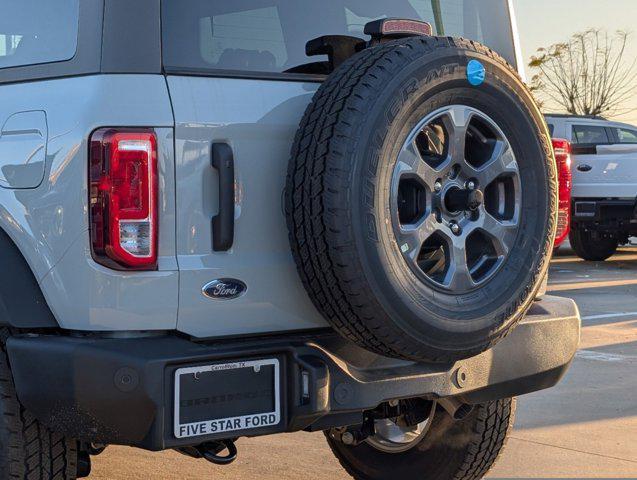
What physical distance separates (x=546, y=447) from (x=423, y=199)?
2081 millimetres

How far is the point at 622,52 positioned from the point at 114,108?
34473mm

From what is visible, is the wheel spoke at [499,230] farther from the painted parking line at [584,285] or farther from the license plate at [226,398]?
the painted parking line at [584,285]

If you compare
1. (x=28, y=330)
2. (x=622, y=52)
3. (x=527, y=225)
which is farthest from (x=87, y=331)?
(x=622, y=52)

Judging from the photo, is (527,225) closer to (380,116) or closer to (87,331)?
(380,116)

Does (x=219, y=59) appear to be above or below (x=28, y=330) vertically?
above

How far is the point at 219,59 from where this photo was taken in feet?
10.5

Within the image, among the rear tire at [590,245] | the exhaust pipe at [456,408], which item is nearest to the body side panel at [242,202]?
the exhaust pipe at [456,408]

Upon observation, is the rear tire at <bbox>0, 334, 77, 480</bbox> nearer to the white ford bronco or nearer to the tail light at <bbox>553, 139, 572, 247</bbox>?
the white ford bronco

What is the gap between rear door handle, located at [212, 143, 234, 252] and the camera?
309cm

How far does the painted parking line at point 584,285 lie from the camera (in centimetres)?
1128

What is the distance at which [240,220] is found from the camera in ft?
10.3

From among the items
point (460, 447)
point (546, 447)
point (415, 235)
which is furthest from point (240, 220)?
point (546, 447)

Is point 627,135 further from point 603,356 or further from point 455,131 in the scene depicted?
point 455,131

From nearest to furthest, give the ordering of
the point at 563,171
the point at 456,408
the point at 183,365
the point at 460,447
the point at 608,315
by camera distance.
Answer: the point at 183,365, the point at 456,408, the point at 460,447, the point at 563,171, the point at 608,315
